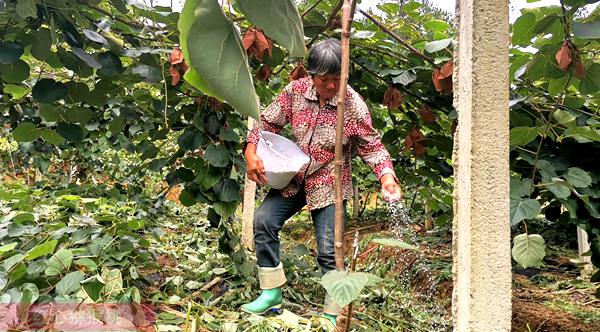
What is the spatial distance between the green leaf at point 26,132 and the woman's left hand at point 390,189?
128 cm

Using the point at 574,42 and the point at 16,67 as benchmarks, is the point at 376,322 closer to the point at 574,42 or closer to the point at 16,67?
the point at 574,42

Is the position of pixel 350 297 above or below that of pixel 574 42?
below

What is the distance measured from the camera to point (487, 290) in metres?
0.68

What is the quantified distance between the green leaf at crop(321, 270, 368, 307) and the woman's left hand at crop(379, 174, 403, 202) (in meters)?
0.61

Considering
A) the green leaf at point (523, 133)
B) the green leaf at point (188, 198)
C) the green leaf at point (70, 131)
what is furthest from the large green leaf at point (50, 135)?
the green leaf at point (523, 133)

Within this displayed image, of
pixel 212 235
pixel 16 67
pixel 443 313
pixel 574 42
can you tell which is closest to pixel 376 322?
pixel 443 313

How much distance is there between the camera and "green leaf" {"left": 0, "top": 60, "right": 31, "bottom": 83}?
142 centimetres

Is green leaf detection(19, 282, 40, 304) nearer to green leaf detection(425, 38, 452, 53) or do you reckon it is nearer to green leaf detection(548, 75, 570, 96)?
green leaf detection(425, 38, 452, 53)

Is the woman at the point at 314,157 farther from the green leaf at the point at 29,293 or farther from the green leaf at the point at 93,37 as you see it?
the green leaf at the point at 29,293

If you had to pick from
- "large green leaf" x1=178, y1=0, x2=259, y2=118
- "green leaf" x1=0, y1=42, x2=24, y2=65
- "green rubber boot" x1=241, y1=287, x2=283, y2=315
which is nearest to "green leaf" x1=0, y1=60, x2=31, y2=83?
"green leaf" x1=0, y1=42, x2=24, y2=65

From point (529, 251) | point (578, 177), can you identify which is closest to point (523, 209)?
point (529, 251)

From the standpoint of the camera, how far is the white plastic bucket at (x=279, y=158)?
1575 millimetres

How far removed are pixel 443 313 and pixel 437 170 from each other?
702 mm

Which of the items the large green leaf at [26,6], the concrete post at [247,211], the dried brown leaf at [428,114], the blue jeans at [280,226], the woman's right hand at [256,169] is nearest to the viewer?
the large green leaf at [26,6]
